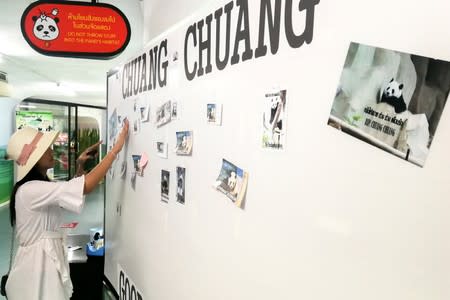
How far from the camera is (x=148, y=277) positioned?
84.7 inches

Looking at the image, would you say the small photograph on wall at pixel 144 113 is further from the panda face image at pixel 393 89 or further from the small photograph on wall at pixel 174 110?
the panda face image at pixel 393 89

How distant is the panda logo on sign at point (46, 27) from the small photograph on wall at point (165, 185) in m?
1.44

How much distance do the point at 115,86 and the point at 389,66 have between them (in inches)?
101

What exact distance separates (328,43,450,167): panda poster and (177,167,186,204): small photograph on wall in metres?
0.99

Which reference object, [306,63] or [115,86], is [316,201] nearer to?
[306,63]

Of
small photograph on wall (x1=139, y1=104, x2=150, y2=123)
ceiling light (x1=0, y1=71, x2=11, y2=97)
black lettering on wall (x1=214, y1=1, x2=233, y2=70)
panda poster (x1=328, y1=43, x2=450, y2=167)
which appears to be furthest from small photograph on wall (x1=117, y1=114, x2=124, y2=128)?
ceiling light (x1=0, y1=71, x2=11, y2=97)

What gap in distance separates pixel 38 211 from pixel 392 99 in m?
2.01

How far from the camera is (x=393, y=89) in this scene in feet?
2.41

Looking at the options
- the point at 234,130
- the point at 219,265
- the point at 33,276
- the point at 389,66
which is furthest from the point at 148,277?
the point at 389,66

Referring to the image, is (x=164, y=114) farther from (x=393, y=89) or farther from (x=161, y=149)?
(x=393, y=89)

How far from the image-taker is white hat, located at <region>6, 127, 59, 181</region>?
2.07 metres

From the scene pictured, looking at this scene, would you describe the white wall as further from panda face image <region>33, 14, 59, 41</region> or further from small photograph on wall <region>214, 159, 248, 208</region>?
small photograph on wall <region>214, 159, 248, 208</region>

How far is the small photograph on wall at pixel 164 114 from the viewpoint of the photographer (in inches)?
74.6

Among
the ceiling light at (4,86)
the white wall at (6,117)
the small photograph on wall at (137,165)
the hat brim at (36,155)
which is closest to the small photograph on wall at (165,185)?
the small photograph on wall at (137,165)
